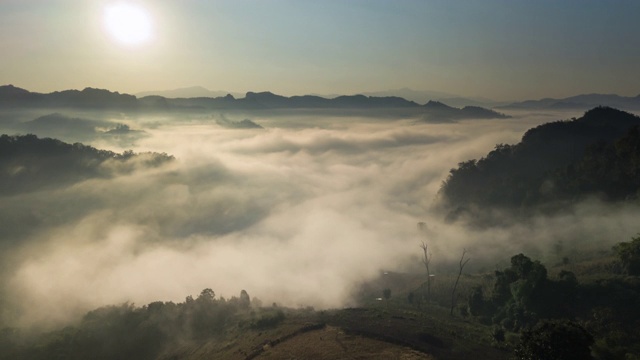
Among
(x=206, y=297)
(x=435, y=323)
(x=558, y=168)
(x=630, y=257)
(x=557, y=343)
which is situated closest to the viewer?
(x=557, y=343)

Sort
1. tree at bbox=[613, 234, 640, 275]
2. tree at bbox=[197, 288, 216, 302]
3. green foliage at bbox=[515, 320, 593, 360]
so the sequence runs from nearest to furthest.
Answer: green foliage at bbox=[515, 320, 593, 360] < tree at bbox=[613, 234, 640, 275] < tree at bbox=[197, 288, 216, 302]

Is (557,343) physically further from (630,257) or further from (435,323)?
(630,257)

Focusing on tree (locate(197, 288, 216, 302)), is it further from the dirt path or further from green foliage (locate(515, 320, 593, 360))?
green foliage (locate(515, 320, 593, 360))

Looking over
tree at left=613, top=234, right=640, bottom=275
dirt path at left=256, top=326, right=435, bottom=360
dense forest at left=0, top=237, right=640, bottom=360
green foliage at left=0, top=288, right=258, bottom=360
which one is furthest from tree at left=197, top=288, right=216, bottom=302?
tree at left=613, top=234, right=640, bottom=275

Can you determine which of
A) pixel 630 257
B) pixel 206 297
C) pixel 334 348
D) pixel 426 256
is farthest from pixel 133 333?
pixel 630 257

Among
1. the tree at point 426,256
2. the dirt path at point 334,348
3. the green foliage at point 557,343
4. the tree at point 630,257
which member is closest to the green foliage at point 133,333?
the dirt path at point 334,348
